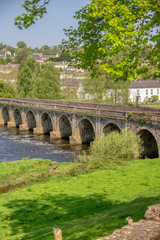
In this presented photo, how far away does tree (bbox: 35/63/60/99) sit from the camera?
4018 inches

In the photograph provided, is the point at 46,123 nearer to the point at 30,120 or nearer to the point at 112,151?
→ the point at 30,120

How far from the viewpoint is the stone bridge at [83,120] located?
4544 centimetres

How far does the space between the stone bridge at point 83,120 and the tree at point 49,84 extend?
11.3 m

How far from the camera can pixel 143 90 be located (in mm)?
123125

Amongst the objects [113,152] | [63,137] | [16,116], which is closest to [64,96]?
[16,116]

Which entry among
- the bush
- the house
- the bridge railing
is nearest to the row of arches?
the bridge railing

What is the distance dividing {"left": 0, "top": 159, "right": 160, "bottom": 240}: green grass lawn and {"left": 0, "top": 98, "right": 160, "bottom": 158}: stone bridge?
11221mm

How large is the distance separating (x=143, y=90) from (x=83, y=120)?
217 ft

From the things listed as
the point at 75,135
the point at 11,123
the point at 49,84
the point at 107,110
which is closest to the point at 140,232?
the point at 107,110

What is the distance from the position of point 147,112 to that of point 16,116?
5213 cm

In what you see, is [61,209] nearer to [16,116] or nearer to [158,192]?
[158,192]

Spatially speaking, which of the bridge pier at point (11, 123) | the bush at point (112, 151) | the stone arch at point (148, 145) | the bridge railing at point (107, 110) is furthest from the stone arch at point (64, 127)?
the bush at point (112, 151)

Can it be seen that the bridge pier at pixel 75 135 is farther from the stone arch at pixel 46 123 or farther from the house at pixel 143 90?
the house at pixel 143 90

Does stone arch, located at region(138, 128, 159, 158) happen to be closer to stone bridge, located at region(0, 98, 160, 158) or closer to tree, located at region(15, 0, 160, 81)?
stone bridge, located at region(0, 98, 160, 158)
